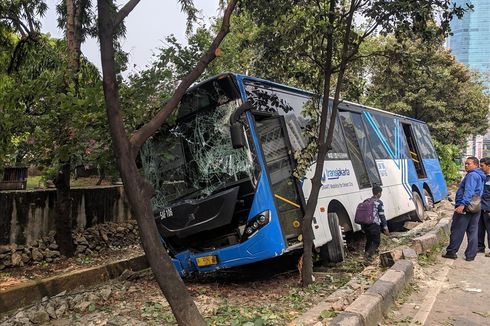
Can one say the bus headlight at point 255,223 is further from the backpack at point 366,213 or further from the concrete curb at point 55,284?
the concrete curb at point 55,284

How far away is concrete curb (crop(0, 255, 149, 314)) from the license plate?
7.59ft

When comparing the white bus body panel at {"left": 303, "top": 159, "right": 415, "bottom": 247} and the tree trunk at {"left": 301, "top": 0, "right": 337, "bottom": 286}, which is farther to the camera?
the white bus body panel at {"left": 303, "top": 159, "right": 415, "bottom": 247}

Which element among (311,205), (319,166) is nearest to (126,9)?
(319,166)

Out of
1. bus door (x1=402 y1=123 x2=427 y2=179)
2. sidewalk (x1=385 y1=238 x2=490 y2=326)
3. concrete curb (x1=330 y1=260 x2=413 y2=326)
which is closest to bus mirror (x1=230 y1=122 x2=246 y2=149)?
concrete curb (x1=330 y1=260 x2=413 y2=326)

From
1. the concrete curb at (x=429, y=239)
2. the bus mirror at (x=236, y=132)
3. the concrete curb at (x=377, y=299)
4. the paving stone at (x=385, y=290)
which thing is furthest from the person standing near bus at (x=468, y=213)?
the bus mirror at (x=236, y=132)

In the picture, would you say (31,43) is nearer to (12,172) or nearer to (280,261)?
(12,172)

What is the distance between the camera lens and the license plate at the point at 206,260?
5930 millimetres

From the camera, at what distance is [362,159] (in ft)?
29.1

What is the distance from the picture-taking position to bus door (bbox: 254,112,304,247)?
5.99 m

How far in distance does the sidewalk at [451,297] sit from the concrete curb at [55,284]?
4868mm

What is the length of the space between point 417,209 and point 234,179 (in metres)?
7.63

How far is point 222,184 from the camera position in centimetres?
594

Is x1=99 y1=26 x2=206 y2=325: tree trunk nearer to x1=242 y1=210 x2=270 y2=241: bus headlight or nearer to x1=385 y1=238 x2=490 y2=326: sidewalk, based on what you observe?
x1=242 y1=210 x2=270 y2=241: bus headlight

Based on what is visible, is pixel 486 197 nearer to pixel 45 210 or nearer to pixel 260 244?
pixel 260 244
